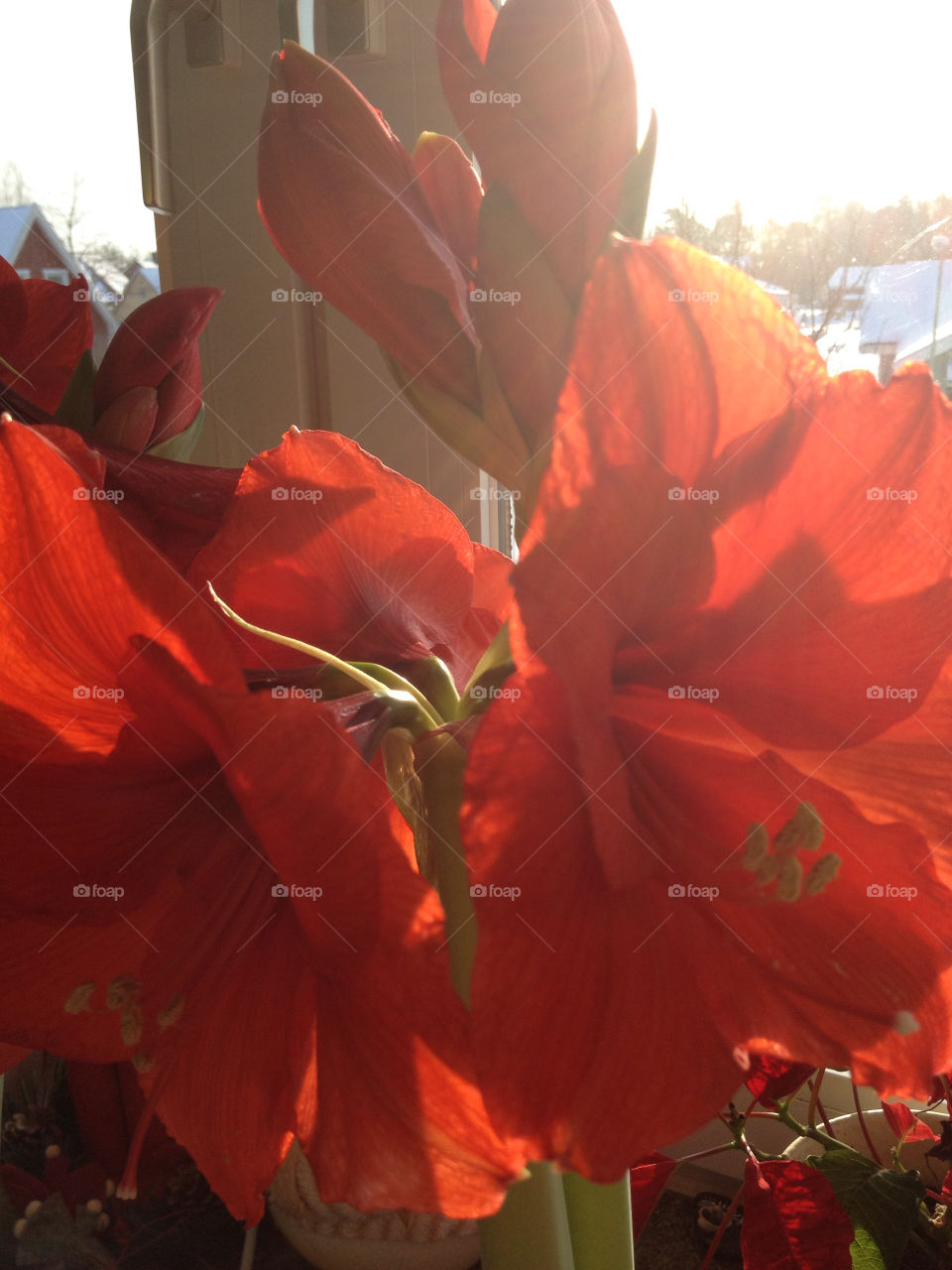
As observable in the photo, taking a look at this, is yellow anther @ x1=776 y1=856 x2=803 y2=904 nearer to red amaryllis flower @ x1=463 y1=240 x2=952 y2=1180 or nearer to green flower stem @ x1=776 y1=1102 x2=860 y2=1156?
red amaryllis flower @ x1=463 y1=240 x2=952 y2=1180

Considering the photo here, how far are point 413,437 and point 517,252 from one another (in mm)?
611

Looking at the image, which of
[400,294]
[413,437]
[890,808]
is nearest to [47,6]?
[413,437]

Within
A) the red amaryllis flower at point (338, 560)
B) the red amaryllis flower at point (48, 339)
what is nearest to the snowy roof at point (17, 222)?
the red amaryllis flower at point (48, 339)

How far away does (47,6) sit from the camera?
3.04 ft

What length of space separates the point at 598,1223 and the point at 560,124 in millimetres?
293

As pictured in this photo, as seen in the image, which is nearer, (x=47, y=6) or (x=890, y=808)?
(x=890, y=808)

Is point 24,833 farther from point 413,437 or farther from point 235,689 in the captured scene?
point 413,437

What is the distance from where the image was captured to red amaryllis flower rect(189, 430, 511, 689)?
274 millimetres

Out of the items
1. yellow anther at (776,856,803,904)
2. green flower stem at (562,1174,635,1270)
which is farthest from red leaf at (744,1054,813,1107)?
yellow anther at (776,856,803,904)

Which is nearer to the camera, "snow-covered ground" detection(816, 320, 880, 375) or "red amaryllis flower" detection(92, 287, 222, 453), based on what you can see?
"red amaryllis flower" detection(92, 287, 222, 453)

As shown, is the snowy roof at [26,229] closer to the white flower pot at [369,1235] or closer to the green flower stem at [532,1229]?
the white flower pot at [369,1235]

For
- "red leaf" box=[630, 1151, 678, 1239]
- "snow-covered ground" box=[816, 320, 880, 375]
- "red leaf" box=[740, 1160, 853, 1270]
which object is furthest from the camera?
"snow-covered ground" box=[816, 320, 880, 375]

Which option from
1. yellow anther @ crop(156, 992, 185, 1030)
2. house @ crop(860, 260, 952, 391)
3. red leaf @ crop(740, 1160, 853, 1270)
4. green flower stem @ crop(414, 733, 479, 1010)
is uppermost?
house @ crop(860, 260, 952, 391)

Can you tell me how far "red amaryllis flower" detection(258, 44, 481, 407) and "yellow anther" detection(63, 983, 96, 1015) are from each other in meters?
0.17
